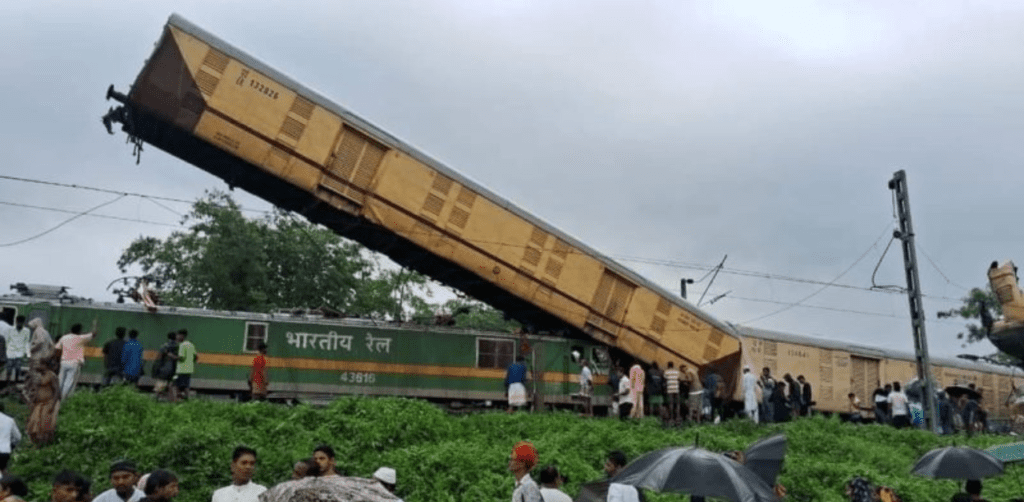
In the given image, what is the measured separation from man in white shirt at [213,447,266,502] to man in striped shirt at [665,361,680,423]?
45.8ft

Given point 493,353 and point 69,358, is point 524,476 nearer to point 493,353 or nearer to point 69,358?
point 69,358

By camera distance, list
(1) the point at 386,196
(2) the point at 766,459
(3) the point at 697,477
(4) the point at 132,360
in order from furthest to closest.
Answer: (1) the point at 386,196, (4) the point at 132,360, (2) the point at 766,459, (3) the point at 697,477

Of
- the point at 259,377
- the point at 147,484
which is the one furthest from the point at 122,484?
the point at 259,377

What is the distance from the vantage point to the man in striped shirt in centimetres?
1950

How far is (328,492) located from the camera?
378 centimetres

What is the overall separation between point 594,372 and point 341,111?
8336mm

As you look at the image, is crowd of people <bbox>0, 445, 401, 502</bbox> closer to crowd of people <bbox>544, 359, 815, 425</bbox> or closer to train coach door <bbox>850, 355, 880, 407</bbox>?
crowd of people <bbox>544, 359, 815, 425</bbox>

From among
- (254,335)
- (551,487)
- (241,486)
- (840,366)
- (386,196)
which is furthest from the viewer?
(840,366)

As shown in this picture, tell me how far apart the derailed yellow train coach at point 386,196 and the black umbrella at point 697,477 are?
13077 mm

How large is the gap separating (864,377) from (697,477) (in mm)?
24377

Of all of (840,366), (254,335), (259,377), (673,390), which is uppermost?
(840,366)

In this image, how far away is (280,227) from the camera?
36.3 metres

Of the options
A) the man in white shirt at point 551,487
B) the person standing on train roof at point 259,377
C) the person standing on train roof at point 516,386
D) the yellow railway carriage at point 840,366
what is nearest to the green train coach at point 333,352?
the person standing on train roof at point 516,386

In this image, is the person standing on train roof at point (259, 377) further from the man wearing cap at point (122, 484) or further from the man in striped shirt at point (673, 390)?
the man wearing cap at point (122, 484)
